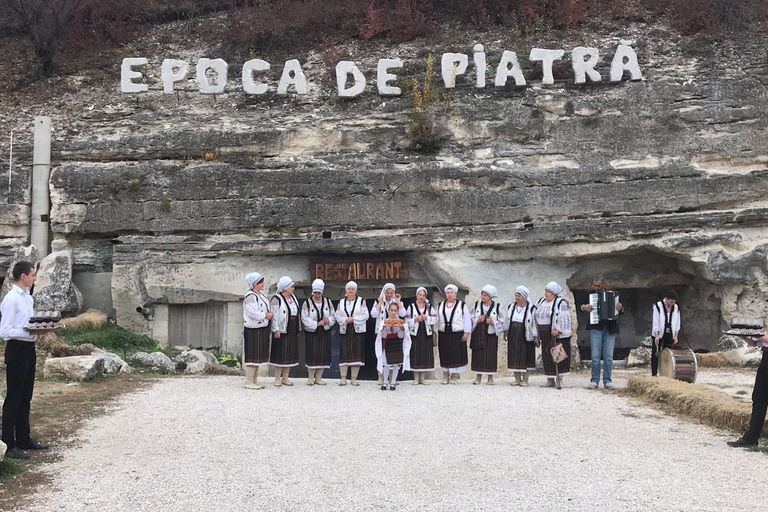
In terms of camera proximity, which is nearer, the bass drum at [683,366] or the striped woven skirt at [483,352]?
the bass drum at [683,366]

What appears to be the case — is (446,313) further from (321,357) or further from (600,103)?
(600,103)

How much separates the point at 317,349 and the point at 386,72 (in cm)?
965

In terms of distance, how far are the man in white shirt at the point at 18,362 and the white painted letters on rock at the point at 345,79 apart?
1384 cm

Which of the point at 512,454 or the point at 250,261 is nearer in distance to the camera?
the point at 512,454

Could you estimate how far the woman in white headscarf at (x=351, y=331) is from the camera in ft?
44.8

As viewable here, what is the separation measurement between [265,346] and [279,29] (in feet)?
45.5

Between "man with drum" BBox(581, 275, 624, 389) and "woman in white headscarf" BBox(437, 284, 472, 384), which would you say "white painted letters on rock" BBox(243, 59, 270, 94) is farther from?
"man with drum" BBox(581, 275, 624, 389)

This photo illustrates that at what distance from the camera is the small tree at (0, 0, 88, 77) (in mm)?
23578

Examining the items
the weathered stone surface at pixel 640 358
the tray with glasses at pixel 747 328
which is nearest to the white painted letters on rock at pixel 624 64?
the weathered stone surface at pixel 640 358

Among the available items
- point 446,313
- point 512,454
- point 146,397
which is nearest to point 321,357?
point 446,313

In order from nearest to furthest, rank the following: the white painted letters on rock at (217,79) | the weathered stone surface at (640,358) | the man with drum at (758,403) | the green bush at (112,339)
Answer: the man with drum at (758,403), the green bush at (112,339), the weathered stone surface at (640,358), the white painted letters on rock at (217,79)

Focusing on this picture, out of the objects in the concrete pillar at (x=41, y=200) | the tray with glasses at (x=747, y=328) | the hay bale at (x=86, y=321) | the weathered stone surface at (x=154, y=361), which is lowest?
the weathered stone surface at (x=154, y=361)

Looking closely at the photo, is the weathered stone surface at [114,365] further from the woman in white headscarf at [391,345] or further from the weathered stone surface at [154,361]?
the woman in white headscarf at [391,345]

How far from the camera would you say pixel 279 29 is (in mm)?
24422
